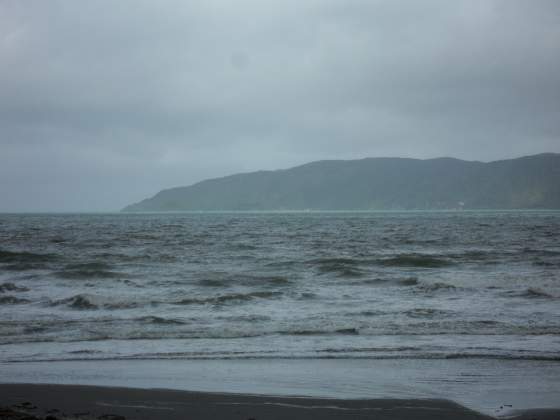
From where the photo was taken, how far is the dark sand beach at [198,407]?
6.74 m

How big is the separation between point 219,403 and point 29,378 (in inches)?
121

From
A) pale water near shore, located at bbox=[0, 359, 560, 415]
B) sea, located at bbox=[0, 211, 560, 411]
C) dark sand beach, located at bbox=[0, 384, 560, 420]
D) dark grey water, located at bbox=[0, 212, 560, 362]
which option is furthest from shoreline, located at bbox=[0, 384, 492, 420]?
dark grey water, located at bbox=[0, 212, 560, 362]

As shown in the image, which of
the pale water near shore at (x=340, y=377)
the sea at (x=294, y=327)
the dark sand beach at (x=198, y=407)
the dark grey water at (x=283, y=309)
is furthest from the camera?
the dark grey water at (x=283, y=309)

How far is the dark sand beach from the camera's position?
674 centimetres

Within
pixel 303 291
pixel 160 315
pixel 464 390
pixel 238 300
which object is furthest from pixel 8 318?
pixel 464 390

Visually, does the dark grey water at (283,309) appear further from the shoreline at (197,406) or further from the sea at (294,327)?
the shoreline at (197,406)

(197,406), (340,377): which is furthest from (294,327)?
(197,406)

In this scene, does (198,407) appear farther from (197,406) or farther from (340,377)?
(340,377)

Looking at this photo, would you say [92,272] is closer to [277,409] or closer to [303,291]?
[303,291]

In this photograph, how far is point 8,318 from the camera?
1410cm

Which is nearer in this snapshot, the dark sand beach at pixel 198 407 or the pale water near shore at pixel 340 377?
the dark sand beach at pixel 198 407

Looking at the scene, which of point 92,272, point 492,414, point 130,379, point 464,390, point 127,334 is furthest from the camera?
point 92,272

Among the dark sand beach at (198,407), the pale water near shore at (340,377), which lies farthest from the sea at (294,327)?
the dark sand beach at (198,407)

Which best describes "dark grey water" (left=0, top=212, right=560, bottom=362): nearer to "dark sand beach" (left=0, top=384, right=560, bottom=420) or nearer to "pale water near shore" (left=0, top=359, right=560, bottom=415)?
"pale water near shore" (left=0, top=359, right=560, bottom=415)
